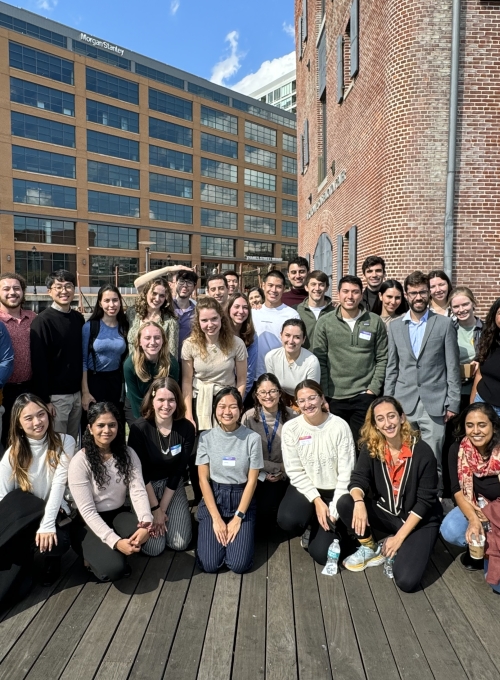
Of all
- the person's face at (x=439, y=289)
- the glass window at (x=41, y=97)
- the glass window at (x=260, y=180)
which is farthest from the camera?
the glass window at (x=260, y=180)

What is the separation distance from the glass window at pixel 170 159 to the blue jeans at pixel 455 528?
53.5m

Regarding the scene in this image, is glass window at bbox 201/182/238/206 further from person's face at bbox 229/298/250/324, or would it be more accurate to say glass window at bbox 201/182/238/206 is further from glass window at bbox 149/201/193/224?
person's face at bbox 229/298/250/324

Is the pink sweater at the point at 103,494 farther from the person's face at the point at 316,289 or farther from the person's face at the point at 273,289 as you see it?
the person's face at the point at 316,289

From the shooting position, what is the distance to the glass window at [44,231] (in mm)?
44219

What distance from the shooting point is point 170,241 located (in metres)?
54.2

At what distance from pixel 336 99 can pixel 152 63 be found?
155 feet

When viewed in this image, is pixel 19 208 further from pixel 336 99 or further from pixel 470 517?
pixel 470 517

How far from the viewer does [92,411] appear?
3645mm

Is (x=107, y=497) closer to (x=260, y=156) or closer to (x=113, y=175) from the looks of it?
(x=113, y=175)

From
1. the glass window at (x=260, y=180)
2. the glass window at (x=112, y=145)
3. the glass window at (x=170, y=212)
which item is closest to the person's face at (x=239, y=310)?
the glass window at (x=112, y=145)

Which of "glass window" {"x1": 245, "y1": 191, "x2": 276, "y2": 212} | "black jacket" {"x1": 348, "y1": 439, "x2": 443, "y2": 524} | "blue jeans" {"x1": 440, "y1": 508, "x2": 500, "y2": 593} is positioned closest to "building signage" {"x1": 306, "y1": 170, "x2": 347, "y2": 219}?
"black jacket" {"x1": 348, "y1": 439, "x2": 443, "y2": 524}

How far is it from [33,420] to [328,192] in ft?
40.3

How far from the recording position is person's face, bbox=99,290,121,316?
15.6ft

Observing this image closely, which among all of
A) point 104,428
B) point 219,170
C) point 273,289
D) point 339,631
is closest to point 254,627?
point 339,631
